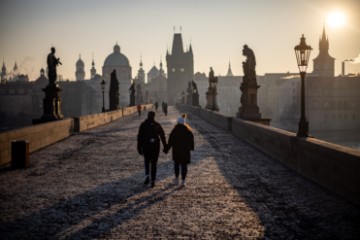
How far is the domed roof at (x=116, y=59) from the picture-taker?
138 metres

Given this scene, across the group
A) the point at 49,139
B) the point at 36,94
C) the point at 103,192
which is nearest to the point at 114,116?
the point at 49,139

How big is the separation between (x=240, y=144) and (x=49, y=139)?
7.31 m

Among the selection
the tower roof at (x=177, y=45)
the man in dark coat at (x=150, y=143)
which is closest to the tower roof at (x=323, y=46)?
the tower roof at (x=177, y=45)

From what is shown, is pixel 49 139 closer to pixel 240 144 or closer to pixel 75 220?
pixel 240 144

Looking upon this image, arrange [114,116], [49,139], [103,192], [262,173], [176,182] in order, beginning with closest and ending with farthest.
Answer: [103,192] < [176,182] < [262,173] < [49,139] < [114,116]

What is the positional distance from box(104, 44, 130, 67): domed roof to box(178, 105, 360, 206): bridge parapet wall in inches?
5101

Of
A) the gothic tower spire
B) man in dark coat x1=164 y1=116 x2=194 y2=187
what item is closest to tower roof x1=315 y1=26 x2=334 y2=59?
the gothic tower spire

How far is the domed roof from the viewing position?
138500mm

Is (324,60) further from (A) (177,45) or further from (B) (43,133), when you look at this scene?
(B) (43,133)

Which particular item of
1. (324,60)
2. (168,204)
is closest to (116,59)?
(324,60)

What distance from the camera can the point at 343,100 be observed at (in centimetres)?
9462

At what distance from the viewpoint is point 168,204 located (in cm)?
668

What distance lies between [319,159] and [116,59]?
135217 millimetres

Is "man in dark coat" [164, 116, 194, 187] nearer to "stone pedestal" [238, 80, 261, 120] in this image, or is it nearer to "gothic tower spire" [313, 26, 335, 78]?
"stone pedestal" [238, 80, 261, 120]
